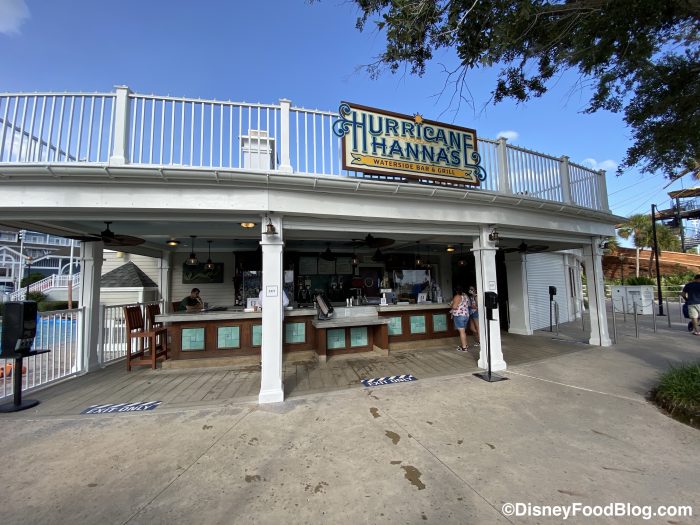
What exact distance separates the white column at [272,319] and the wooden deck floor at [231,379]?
31 centimetres

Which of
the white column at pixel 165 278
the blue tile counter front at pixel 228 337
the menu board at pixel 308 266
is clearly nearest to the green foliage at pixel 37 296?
the white column at pixel 165 278

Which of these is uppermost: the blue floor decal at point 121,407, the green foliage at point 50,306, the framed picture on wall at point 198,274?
the framed picture on wall at point 198,274

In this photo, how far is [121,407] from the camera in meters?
4.36

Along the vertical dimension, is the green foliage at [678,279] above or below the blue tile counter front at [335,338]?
above

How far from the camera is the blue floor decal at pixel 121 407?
13.8 ft

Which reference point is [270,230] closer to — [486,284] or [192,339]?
[192,339]

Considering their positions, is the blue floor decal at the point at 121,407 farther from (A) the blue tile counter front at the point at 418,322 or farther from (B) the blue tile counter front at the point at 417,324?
(B) the blue tile counter front at the point at 417,324

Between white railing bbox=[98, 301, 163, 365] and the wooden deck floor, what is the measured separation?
0.53 m

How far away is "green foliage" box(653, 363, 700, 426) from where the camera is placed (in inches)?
151

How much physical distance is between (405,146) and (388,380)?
416 centimetres

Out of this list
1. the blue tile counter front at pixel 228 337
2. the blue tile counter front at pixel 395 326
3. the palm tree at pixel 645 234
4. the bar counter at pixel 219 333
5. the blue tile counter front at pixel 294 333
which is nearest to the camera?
the bar counter at pixel 219 333

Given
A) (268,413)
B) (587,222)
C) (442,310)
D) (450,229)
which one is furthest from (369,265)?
(268,413)

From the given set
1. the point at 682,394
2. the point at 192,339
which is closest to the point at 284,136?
the point at 192,339

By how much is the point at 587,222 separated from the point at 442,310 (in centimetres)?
422
